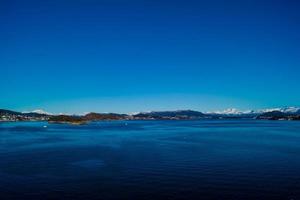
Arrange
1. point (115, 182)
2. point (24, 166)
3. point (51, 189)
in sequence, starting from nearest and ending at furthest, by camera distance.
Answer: point (51, 189) → point (115, 182) → point (24, 166)

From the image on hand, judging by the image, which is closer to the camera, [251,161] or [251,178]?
[251,178]

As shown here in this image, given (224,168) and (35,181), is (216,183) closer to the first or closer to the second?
(224,168)

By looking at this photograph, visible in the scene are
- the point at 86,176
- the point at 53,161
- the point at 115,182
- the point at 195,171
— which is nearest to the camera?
the point at 115,182

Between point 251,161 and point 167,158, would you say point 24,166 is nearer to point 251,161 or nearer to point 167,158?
point 167,158

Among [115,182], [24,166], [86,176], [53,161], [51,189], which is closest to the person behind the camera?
[51,189]

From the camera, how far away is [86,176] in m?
40.9

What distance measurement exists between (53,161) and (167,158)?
60.4ft

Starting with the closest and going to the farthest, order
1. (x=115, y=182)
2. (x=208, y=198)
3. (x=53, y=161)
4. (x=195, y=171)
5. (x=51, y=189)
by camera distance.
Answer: (x=208, y=198)
(x=51, y=189)
(x=115, y=182)
(x=195, y=171)
(x=53, y=161)

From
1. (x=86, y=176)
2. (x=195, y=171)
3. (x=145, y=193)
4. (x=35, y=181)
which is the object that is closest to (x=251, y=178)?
(x=195, y=171)

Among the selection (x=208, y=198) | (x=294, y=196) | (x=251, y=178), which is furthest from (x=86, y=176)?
(x=294, y=196)

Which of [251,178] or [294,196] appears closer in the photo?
[294,196]

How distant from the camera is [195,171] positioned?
4381 cm

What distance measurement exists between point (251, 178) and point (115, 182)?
15397 mm

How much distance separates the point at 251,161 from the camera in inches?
2032
